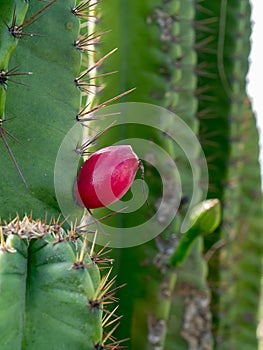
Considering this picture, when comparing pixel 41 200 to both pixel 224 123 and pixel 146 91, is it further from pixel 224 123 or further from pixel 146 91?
pixel 224 123

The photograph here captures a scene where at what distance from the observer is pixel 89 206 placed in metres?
1.49

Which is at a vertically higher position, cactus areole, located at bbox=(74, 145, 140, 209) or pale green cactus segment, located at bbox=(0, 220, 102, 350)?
Result: cactus areole, located at bbox=(74, 145, 140, 209)

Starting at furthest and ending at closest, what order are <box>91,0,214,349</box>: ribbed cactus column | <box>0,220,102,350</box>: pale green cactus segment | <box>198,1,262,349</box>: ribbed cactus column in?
<box>198,1,262,349</box>: ribbed cactus column, <box>91,0,214,349</box>: ribbed cactus column, <box>0,220,102,350</box>: pale green cactus segment

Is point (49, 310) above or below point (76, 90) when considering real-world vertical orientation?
below

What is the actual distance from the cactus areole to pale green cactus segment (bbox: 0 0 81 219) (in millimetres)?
69

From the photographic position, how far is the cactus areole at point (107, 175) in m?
1.41

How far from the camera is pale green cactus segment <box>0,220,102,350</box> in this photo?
42.7 inches

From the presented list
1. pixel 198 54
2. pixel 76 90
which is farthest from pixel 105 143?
pixel 198 54

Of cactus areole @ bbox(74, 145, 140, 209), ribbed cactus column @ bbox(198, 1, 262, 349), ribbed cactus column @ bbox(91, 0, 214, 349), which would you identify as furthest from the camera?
ribbed cactus column @ bbox(198, 1, 262, 349)

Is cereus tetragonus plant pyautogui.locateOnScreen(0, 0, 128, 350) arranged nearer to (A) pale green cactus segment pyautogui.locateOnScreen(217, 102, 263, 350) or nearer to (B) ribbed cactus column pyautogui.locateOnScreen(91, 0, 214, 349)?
(B) ribbed cactus column pyautogui.locateOnScreen(91, 0, 214, 349)

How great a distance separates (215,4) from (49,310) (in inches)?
88.2

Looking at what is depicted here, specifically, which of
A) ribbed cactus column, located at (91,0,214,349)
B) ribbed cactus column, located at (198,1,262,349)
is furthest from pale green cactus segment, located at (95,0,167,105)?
ribbed cactus column, located at (198,1,262,349)

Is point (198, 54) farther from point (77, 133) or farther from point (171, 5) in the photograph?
point (77, 133)

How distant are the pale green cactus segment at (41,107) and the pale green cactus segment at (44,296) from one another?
279mm
